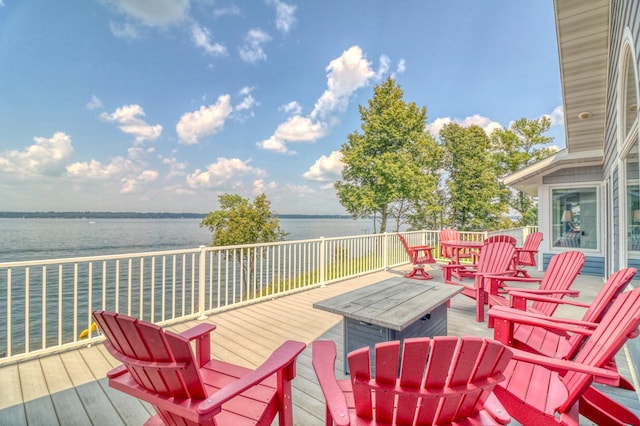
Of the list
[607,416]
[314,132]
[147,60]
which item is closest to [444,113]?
[314,132]

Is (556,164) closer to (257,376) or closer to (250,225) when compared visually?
(257,376)

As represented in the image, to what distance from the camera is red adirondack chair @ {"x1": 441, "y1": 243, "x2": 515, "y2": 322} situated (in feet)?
12.8

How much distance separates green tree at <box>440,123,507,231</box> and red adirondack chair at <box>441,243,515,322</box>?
1476 centimetres

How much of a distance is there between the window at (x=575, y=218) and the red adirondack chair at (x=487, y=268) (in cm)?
383

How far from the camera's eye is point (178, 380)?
48.6 inches

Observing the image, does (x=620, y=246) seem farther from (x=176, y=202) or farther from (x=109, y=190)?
(x=109, y=190)

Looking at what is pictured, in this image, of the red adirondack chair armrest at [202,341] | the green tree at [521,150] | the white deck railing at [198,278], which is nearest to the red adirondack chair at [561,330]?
the red adirondack chair armrest at [202,341]

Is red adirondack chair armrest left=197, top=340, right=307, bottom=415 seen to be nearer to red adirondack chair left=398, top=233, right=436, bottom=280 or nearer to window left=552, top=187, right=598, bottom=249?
red adirondack chair left=398, top=233, right=436, bottom=280

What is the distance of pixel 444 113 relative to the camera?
2058cm

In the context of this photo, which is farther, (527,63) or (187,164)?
(187,164)

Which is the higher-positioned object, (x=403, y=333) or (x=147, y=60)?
(x=147, y=60)

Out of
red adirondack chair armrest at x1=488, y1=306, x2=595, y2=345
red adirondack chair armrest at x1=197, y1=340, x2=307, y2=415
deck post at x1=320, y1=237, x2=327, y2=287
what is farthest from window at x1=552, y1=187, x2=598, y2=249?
red adirondack chair armrest at x1=197, y1=340, x2=307, y2=415

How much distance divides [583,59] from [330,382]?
17.1 feet

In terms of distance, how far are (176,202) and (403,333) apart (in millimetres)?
21226
